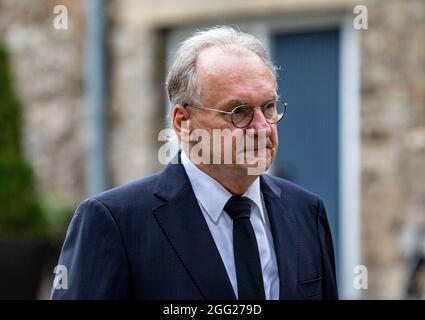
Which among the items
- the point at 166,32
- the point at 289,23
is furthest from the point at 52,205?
the point at 289,23

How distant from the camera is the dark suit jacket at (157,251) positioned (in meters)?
3.02

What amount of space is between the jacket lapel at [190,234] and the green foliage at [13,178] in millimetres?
5605

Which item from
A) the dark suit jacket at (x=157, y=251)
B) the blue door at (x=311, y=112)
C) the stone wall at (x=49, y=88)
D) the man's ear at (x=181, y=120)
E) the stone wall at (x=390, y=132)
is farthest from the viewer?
the stone wall at (x=49, y=88)

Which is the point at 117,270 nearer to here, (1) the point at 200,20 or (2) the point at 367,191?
(2) the point at 367,191

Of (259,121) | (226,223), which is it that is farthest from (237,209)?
(259,121)

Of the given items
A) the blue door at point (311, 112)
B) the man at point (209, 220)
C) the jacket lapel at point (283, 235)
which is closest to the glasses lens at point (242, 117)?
the man at point (209, 220)

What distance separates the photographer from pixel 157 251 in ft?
10.0

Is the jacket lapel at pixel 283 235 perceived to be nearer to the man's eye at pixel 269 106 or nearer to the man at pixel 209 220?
the man at pixel 209 220

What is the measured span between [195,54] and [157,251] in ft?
2.04

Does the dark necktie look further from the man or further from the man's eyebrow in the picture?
the man's eyebrow

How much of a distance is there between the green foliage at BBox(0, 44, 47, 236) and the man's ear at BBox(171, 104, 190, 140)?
5.54 m

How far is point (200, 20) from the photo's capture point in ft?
29.3

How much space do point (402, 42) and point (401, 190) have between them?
1072 millimetres

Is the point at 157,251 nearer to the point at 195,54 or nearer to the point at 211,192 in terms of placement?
the point at 211,192
